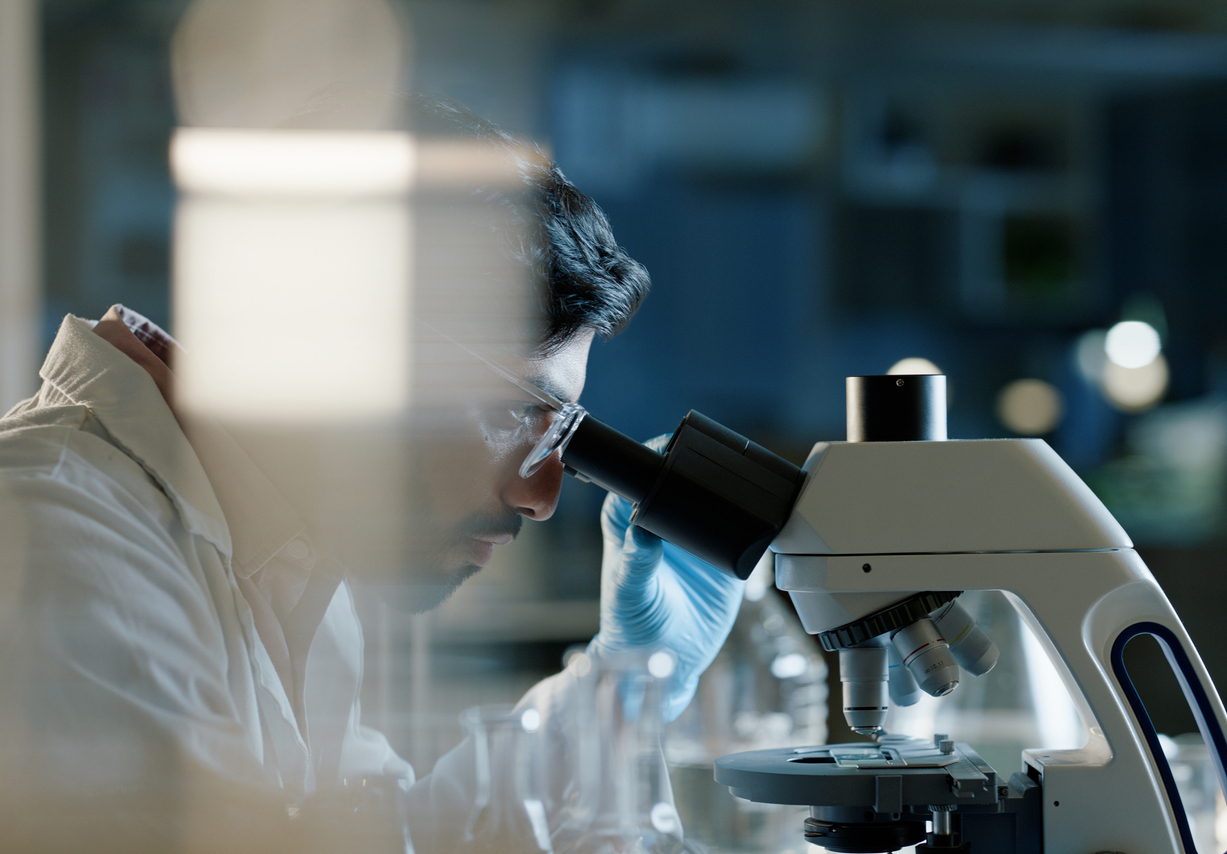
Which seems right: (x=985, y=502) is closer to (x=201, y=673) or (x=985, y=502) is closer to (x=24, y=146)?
(x=201, y=673)

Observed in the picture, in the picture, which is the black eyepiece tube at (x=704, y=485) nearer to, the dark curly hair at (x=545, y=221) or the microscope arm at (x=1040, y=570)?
the microscope arm at (x=1040, y=570)

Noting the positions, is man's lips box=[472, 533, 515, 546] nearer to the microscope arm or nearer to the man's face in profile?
the man's face in profile

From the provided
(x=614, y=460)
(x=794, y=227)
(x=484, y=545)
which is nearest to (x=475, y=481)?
(x=484, y=545)

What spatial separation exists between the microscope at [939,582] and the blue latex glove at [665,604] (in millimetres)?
219

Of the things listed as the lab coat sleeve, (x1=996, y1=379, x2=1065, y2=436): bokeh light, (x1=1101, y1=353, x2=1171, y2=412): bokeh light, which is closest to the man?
the lab coat sleeve

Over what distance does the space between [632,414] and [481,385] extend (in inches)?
11.1

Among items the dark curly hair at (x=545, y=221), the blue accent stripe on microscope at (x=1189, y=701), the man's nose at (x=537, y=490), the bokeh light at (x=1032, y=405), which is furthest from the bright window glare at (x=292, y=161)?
the bokeh light at (x=1032, y=405)

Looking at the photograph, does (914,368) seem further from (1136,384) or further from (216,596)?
(1136,384)

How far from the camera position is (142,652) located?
647mm

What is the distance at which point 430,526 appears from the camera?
0.79m

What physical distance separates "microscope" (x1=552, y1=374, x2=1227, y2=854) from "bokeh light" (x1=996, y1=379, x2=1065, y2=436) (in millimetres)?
1421

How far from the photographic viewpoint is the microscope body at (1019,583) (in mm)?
634

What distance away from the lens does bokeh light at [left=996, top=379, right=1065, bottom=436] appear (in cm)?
201

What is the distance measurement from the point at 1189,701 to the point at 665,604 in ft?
1.42
